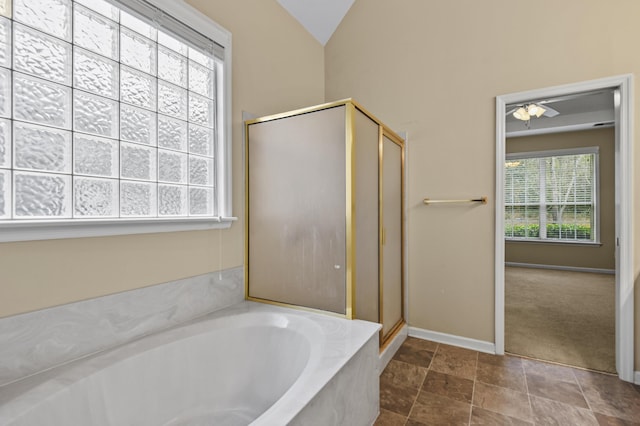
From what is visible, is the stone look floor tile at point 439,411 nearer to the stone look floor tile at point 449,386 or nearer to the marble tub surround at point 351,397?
the stone look floor tile at point 449,386

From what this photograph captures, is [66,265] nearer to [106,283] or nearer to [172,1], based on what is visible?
[106,283]

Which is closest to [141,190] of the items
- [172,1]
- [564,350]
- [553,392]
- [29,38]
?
[29,38]

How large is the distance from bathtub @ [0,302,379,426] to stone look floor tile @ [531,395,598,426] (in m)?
0.88

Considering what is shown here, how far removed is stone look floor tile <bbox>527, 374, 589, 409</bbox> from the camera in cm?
167

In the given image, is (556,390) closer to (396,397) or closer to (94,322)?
(396,397)

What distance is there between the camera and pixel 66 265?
118 cm

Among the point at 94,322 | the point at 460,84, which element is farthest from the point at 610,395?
the point at 94,322

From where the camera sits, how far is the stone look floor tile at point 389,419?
4.97ft

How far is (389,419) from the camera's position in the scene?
155 centimetres

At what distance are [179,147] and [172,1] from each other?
72 centimetres

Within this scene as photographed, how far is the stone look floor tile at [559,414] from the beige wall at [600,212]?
4.33m

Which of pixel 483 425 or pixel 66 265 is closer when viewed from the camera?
pixel 66 265

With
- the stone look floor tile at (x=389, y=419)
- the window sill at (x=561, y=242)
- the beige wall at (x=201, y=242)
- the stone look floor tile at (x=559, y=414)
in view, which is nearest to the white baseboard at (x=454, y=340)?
the stone look floor tile at (x=559, y=414)

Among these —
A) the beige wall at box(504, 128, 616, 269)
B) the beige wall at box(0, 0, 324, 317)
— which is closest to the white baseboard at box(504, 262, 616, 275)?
the beige wall at box(504, 128, 616, 269)
